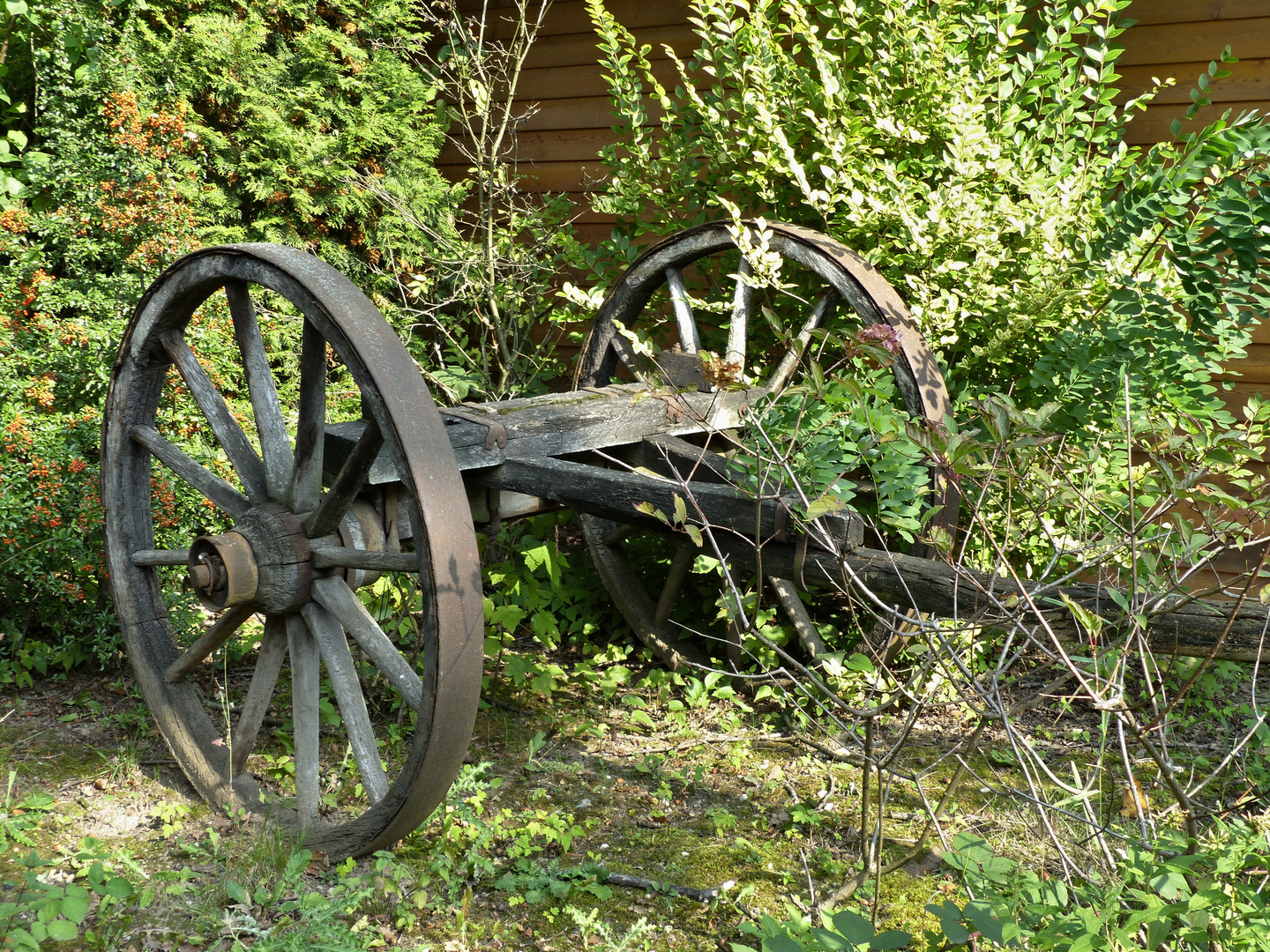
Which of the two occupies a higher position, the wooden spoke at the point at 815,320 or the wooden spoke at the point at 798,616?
Result: the wooden spoke at the point at 815,320

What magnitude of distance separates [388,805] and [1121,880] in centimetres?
145

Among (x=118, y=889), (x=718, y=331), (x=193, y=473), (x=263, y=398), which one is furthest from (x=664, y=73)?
(x=118, y=889)

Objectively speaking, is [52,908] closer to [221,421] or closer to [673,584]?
[221,421]

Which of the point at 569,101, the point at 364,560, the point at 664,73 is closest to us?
the point at 364,560

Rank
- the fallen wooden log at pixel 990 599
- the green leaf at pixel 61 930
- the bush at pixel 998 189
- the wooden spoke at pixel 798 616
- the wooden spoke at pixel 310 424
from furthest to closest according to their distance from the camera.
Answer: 1. the wooden spoke at pixel 798 616
2. the bush at pixel 998 189
3. the wooden spoke at pixel 310 424
4. the fallen wooden log at pixel 990 599
5. the green leaf at pixel 61 930

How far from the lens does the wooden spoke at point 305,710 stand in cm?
236

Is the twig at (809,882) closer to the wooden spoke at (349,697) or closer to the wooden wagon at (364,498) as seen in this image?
the wooden wagon at (364,498)

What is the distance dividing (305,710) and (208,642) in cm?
37

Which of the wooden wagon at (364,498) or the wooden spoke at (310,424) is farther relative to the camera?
the wooden spoke at (310,424)

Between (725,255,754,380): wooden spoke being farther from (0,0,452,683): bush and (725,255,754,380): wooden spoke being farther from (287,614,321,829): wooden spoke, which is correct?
(0,0,452,683): bush

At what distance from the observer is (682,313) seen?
136 inches

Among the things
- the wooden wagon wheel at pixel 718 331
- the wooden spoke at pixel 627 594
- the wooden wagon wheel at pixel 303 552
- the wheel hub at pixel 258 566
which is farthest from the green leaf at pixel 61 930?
the wooden spoke at pixel 627 594

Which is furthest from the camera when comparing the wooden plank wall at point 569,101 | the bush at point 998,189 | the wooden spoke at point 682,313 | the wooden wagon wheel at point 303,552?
the wooden plank wall at point 569,101

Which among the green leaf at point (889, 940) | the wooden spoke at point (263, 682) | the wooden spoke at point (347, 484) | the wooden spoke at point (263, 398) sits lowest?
the green leaf at point (889, 940)
